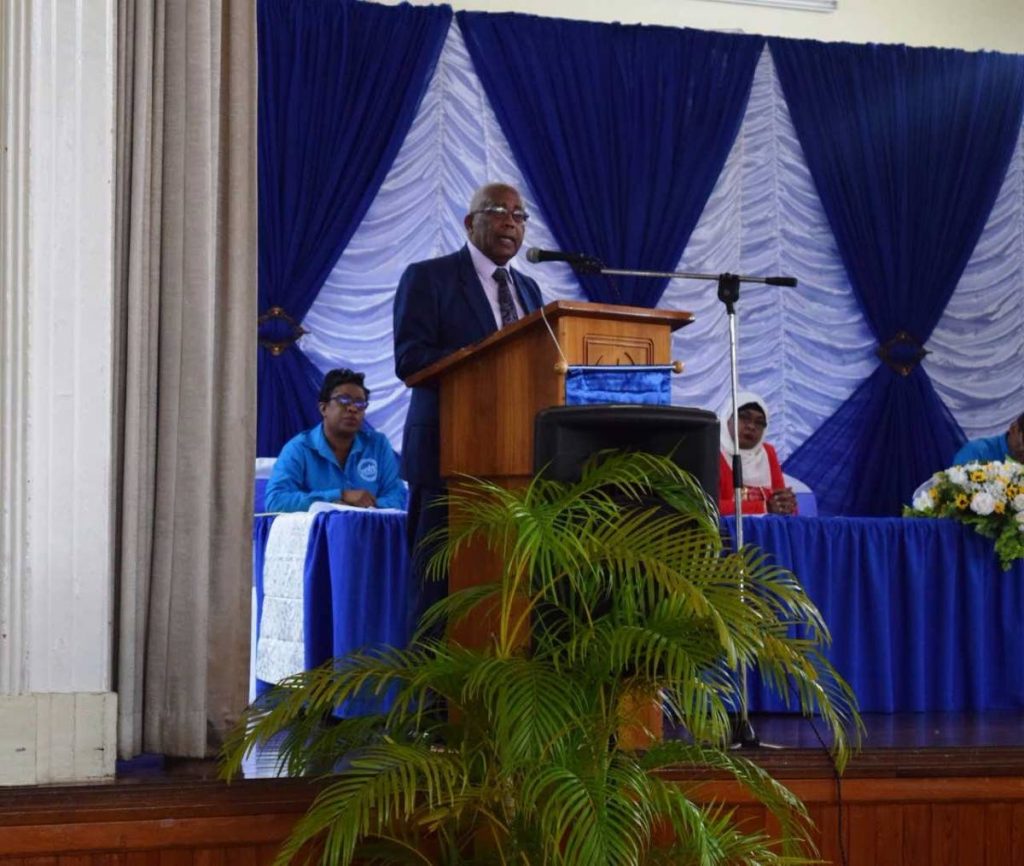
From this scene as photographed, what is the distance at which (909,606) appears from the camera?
5012 mm

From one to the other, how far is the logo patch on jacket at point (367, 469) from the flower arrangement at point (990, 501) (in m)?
2.18

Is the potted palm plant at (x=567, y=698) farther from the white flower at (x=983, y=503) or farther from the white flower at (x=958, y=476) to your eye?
the white flower at (x=958, y=476)

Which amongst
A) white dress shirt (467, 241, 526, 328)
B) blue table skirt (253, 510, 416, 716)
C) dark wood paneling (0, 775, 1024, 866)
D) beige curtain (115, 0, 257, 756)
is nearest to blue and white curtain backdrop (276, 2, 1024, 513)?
blue table skirt (253, 510, 416, 716)

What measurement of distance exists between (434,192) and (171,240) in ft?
16.1

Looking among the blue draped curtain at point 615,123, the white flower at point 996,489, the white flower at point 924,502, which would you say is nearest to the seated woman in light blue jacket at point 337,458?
the white flower at point 924,502

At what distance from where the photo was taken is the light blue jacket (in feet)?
18.4

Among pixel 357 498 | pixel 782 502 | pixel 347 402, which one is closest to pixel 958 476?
pixel 782 502

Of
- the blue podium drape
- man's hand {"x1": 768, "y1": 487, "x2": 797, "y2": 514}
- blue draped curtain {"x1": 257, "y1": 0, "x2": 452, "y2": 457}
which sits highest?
blue draped curtain {"x1": 257, "y1": 0, "x2": 452, "y2": 457}

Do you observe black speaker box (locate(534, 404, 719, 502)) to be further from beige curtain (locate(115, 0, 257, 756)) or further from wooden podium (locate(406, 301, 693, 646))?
beige curtain (locate(115, 0, 257, 756))

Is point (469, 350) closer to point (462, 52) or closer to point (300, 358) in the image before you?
point (300, 358)

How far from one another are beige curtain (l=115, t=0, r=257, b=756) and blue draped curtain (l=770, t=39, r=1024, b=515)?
573 cm

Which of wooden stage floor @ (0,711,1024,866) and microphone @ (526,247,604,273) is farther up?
microphone @ (526,247,604,273)

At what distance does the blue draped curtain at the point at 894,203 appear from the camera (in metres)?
8.77

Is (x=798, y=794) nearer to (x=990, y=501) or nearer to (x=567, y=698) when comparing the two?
(x=567, y=698)
